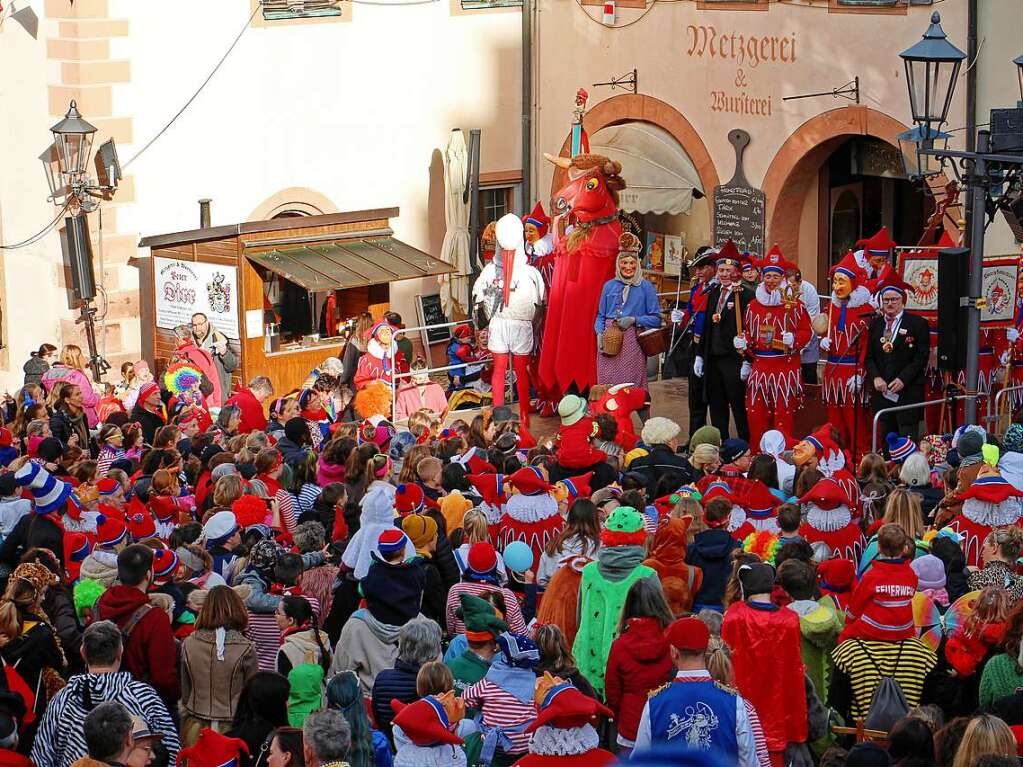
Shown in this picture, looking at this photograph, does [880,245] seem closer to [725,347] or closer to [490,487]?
[725,347]

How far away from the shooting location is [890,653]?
741 cm

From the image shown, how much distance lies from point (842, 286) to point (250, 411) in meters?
5.04

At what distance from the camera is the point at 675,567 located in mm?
8539

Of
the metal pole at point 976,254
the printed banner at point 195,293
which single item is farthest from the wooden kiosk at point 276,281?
the metal pole at point 976,254

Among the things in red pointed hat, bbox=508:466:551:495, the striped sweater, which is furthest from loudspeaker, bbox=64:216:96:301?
the striped sweater

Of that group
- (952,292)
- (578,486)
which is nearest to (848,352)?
(952,292)

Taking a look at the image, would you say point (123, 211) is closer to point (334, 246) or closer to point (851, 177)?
point (334, 246)

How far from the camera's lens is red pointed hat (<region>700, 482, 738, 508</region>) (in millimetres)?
9695

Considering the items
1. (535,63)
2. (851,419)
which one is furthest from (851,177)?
(851,419)

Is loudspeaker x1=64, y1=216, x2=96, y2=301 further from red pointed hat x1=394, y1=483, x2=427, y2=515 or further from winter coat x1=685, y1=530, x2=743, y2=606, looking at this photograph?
winter coat x1=685, y1=530, x2=743, y2=606

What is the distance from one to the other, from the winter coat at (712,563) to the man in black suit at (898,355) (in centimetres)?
575

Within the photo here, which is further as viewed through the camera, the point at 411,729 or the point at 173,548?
the point at 173,548

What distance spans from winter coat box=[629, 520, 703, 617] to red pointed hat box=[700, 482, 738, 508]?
99 centimetres

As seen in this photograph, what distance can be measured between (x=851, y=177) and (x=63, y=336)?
9022mm
